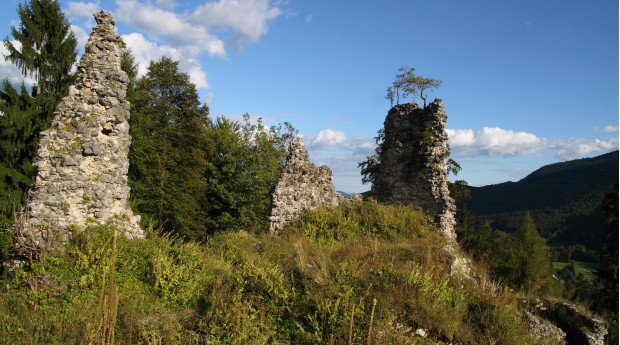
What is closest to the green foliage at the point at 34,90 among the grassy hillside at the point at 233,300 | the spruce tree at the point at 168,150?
the spruce tree at the point at 168,150

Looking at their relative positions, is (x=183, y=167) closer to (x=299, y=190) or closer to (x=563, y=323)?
(x=299, y=190)

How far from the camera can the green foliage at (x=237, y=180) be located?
2961 centimetres

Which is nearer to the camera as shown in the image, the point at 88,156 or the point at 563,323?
the point at 88,156

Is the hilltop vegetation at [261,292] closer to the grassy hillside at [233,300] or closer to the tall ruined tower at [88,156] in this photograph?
the grassy hillside at [233,300]

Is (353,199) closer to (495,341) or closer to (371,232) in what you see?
(371,232)

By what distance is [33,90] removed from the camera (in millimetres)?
19297

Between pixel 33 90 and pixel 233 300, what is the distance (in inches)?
742

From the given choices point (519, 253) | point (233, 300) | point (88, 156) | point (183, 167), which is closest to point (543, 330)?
point (233, 300)

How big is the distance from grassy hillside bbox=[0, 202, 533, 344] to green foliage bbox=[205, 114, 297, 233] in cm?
2030

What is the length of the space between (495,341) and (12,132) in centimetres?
2095

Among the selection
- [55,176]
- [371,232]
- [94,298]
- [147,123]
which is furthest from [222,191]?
[94,298]

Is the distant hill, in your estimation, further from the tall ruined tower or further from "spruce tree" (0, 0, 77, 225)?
the tall ruined tower

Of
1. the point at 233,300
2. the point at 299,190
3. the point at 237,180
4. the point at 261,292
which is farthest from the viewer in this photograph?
the point at 237,180

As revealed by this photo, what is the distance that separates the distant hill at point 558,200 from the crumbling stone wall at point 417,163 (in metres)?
87.1
